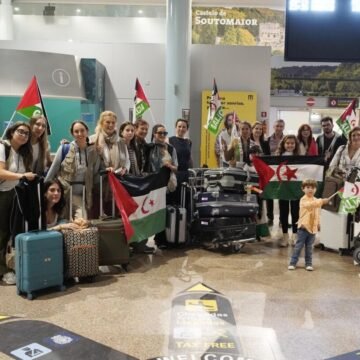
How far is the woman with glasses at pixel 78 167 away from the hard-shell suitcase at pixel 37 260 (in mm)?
533

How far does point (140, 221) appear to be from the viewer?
521cm

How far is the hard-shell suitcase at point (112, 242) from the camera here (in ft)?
15.4

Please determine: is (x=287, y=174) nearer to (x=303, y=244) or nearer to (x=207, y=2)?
(x=303, y=244)

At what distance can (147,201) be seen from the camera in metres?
5.33

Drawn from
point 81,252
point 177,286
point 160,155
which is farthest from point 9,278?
point 160,155

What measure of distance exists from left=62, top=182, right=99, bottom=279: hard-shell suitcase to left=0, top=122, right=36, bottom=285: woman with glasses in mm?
596

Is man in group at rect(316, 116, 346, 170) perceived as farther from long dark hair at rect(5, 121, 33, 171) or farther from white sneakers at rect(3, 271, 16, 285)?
white sneakers at rect(3, 271, 16, 285)

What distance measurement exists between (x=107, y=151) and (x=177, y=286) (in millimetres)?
1640

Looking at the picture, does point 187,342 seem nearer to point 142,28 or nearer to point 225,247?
point 225,247

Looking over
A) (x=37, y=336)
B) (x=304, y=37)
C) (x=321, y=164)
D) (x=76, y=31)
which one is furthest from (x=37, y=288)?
(x=76, y=31)

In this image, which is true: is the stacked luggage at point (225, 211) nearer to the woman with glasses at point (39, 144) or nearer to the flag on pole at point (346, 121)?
the flag on pole at point (346, 121)

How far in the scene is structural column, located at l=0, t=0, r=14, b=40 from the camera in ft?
44.2

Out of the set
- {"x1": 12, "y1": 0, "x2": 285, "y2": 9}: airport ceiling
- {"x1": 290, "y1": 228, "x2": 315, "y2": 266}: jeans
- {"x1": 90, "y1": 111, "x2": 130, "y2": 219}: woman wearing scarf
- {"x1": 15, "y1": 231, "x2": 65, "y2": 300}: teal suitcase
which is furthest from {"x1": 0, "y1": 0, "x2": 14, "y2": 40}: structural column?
{"x1": 290, "y1": 228, "x2": 315, "y2": 266}: jeans

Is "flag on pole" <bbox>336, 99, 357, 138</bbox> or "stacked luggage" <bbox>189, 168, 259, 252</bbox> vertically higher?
"flag on pole" <bbox>336, 99, 357, 138</bbox>
